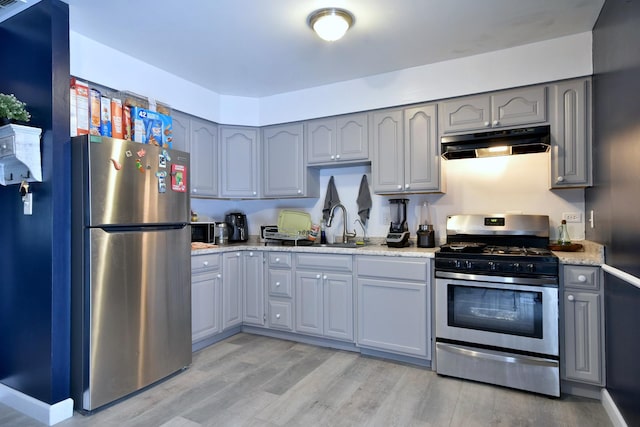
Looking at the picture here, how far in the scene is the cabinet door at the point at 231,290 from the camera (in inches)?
131

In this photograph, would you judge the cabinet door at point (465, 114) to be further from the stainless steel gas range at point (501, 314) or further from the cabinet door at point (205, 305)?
the cabinet door at point (205, 305)

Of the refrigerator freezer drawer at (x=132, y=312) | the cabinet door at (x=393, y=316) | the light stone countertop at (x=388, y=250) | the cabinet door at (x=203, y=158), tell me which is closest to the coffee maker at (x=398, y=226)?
the light stone countertop at (x=388, y=250)

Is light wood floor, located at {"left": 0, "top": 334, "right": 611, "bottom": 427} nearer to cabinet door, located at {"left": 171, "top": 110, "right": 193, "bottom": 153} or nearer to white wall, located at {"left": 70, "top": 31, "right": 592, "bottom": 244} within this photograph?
white wall, located at {"left": 70, "top": 31, "right": 592, "bottom": 244}

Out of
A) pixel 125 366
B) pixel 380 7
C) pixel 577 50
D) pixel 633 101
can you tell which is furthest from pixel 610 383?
pixel 125 366

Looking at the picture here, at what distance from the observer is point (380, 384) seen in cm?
247

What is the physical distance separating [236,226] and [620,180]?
3.21 metres

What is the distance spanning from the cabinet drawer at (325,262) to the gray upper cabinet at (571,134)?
5.45ft

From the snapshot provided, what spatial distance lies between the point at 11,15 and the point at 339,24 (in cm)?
207

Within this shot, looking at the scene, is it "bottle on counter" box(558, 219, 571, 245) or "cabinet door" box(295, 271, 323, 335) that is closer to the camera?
"bottle on counter" box(558, 219, 571, 245)

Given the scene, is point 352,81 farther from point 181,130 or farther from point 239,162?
point 181,130

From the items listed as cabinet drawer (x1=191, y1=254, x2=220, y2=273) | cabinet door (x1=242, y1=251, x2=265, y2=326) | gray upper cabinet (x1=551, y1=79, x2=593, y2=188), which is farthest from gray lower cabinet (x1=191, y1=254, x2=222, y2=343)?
gray upper cabinet (x1=551, y1=79, x2=593, y2=188)

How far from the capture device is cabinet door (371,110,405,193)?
10.2 ft

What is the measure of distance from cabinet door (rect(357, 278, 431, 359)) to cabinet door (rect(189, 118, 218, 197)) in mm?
1775

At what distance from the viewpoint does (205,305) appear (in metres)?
3.10
